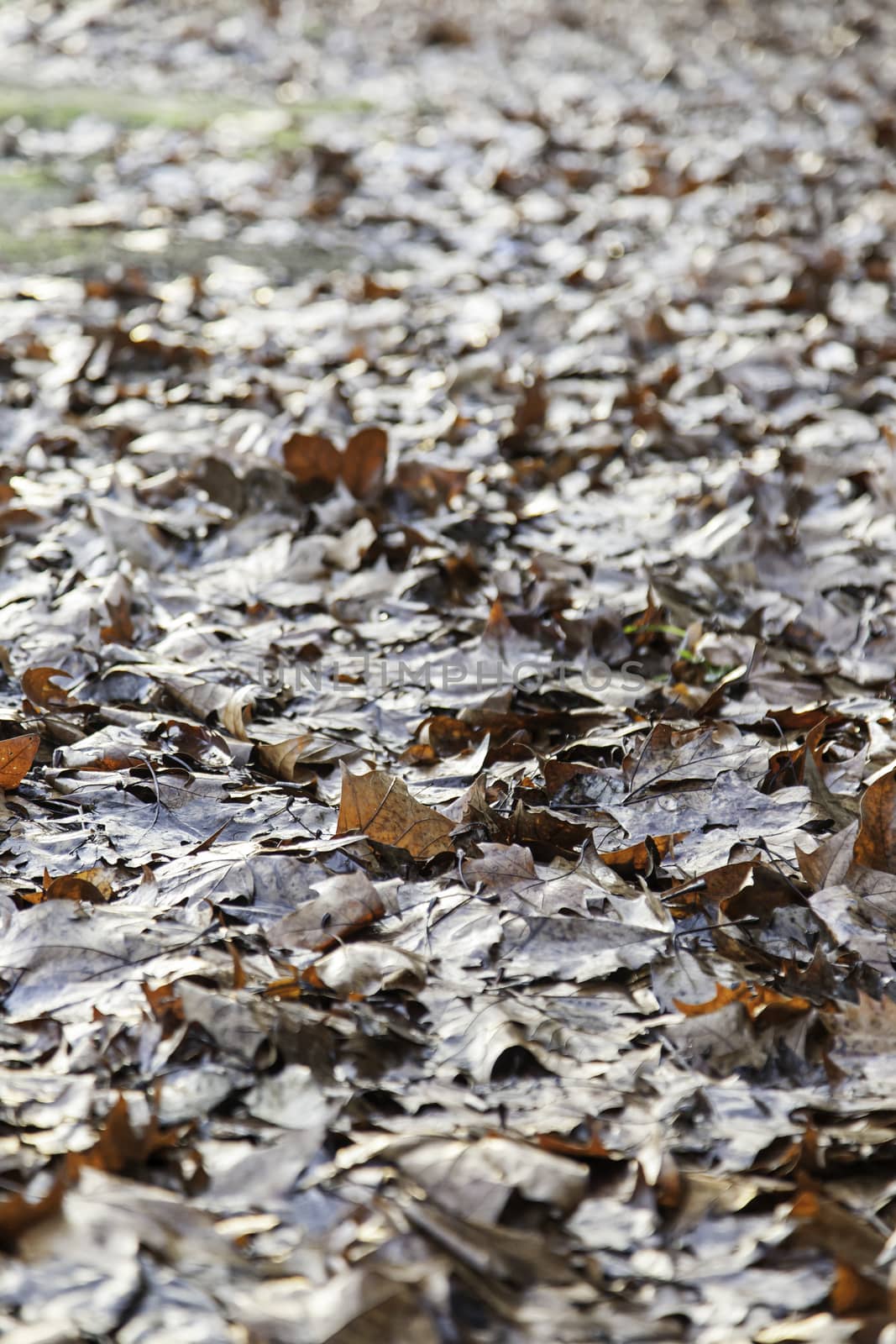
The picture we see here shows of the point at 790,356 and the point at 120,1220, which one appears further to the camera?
the point at 790,356

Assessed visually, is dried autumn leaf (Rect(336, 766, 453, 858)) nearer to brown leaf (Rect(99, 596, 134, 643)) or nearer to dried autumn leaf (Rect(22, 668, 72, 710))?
dried autumn leaf (Rect(22, 668, 72, 710))

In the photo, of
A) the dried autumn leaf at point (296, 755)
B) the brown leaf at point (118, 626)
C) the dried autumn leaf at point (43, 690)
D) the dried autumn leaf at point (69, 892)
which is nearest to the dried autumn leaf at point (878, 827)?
the dried autumn leaf at point (296, 755)

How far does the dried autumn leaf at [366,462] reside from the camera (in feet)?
12.2

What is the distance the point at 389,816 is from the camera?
221 cm

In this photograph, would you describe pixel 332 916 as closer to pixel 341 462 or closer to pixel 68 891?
pixel 68 891

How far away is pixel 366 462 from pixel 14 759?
172 centimetres

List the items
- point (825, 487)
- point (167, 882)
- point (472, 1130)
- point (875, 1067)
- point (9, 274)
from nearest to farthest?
point (472, 1130) → point (875, 1067) → point (167, 882) → point (825, 487) → point (9, 274)

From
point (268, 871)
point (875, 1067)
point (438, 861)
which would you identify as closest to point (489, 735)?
point (438, 861)

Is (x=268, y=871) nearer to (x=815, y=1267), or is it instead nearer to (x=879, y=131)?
(x=815, y=1267)

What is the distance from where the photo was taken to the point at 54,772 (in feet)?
7.86

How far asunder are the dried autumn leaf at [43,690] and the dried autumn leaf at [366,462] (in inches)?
52.3

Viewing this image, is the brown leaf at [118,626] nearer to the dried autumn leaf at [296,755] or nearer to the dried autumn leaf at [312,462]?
the dried autumn leaf at [296,755]

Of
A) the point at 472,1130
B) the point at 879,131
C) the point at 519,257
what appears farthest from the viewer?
the point at 879,131

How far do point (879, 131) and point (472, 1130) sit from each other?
323 inches
